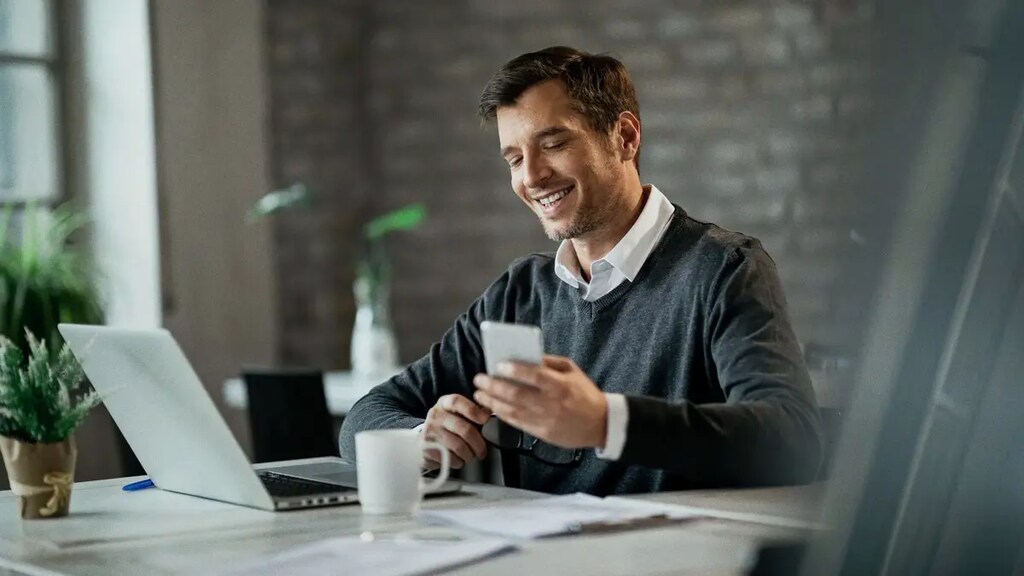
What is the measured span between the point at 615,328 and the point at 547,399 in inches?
27.6

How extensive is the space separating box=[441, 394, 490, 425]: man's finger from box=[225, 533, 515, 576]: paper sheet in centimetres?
43

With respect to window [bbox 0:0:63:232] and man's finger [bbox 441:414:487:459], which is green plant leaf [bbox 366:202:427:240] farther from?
man's finger [bbox 441:414:487:459]

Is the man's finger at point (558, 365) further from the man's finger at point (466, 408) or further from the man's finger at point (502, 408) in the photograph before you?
the man's finger at point (466, 408)

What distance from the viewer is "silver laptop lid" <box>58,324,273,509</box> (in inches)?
65.2

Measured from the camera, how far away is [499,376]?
1477mm

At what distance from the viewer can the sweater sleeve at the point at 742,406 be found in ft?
5.31

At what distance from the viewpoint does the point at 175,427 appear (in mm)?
1772

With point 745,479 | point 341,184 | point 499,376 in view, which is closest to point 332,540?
point 499,376

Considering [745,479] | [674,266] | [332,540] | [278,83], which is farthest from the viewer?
[278,83]

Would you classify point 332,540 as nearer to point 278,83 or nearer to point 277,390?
point 277,390

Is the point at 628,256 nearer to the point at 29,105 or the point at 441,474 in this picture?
the point at 441,474

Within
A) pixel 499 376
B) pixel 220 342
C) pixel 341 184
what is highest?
pixel 499 376

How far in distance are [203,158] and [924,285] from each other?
14.7ft

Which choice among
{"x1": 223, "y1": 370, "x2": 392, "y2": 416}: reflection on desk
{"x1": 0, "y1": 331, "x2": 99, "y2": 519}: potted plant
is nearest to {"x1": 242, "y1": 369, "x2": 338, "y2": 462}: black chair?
{"x1": 223, "y1": 370, "x2": 392, "y2": 416}: reflection on desk
